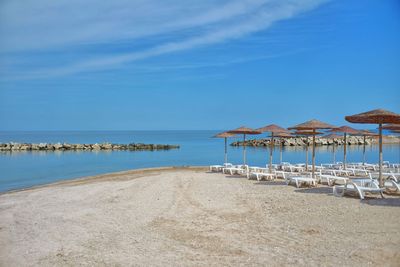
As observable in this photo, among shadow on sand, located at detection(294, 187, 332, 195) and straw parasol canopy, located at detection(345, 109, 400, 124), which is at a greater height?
straw parasol canopy, located at detection(345, 109, 400, 124)

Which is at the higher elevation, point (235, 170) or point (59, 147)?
point (235, 170)

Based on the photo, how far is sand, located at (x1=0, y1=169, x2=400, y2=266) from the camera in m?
5.74

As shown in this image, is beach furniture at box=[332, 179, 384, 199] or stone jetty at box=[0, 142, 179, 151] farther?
stone jetty at box=[0, 142, 179, 151]

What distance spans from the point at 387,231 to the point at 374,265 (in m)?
1.75

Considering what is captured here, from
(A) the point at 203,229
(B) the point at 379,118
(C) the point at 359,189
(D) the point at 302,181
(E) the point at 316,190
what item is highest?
(B) the point at 379,118

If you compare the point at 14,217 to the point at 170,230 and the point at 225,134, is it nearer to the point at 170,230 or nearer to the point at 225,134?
the point at 170,230

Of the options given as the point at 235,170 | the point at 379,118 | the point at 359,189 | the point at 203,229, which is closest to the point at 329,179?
the point at 359,189

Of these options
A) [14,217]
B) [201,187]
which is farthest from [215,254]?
[201,187]

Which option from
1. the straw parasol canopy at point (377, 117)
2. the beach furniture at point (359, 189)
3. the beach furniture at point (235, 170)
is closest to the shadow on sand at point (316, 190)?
the beach furniture at point (359, 189)

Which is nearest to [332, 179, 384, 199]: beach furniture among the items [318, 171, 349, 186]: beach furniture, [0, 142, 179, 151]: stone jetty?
[318, 171, 349, 186]: beach furniture

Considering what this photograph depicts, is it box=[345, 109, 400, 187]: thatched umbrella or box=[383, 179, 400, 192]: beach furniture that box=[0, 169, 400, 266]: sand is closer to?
box=[383, 179, 400, 192]: beach furniture

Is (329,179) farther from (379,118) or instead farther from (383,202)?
(383,202)

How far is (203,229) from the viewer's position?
728cm

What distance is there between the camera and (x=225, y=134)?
1927 cm
